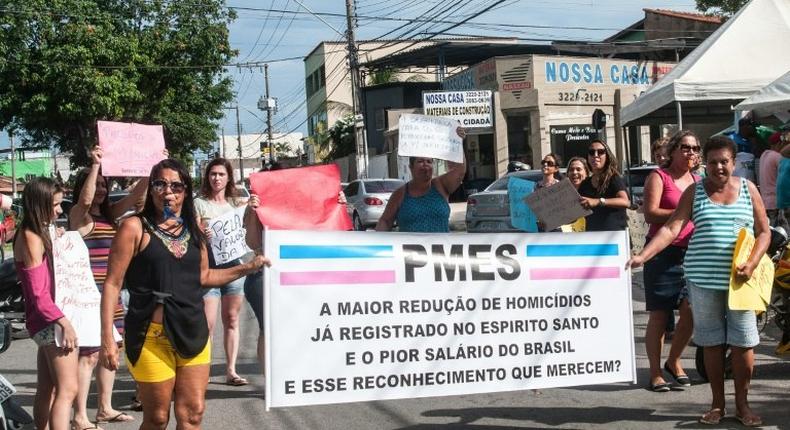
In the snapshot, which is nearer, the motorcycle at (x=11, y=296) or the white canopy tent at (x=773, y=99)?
the motorcycle at (x=11, y=296)

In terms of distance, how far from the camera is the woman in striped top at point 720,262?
5.64m

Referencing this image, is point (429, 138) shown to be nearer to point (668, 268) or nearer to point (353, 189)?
point (668, 268)

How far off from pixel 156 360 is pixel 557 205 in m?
3.65

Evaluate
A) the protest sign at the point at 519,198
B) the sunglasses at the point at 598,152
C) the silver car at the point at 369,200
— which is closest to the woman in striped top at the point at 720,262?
the sunglasses at the point at 598,152

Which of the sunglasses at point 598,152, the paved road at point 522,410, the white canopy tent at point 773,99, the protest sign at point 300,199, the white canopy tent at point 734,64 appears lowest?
the paved road at point 522,410

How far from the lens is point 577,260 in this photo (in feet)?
18.2

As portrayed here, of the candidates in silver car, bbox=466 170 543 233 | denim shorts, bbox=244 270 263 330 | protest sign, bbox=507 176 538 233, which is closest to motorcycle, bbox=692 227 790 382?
protest sign, bbox=507 176 538 233

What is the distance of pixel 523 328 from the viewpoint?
17.6ft

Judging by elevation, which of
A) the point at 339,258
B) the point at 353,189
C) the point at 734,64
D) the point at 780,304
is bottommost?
the point at 780,304

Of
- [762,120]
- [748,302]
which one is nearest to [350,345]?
[748,302]

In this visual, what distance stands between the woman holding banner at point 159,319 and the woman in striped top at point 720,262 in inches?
101

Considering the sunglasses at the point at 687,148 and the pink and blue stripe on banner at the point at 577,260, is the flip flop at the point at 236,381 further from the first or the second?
the sunglasses at the point at 687,148

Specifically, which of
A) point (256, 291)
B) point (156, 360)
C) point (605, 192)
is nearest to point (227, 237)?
point (256, 291)

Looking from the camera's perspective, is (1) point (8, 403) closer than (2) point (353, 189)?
Yes
